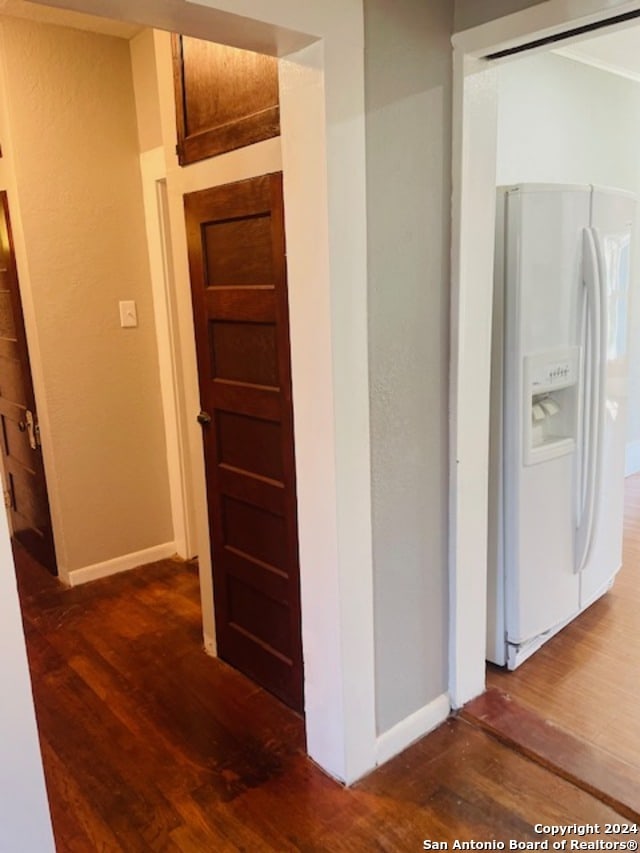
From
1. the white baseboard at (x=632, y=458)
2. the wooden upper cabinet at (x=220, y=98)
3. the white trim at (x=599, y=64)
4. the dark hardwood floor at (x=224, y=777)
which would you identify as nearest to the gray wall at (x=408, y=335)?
the dark hardwood floor at (x=224, y=777)

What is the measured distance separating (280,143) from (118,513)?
219cm

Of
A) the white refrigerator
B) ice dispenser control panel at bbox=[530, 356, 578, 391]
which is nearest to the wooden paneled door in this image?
the white refrigerator

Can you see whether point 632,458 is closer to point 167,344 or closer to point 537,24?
point 167,344

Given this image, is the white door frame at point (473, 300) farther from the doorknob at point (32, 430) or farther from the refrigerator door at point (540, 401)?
the doorknob at point (32, 430)

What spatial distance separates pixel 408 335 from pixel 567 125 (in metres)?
2.40

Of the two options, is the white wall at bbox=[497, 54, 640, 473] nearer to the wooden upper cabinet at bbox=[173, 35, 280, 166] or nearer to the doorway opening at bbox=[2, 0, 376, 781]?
the wooden upper cabinet at bbox=[173, 35, 280, 166]

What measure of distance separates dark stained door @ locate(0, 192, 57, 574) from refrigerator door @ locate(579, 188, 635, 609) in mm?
2525

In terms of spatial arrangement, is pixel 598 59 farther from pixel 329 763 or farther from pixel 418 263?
pixel 329 763

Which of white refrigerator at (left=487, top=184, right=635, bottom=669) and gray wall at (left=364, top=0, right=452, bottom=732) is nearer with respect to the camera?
gray wall at (left=364, top=0, right=452, bottom=732)

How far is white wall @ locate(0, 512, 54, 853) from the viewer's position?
115cm

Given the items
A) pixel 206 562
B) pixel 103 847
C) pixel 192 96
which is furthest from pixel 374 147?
pixel 103 847

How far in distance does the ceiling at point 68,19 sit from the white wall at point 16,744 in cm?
236

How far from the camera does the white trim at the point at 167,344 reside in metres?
3.11

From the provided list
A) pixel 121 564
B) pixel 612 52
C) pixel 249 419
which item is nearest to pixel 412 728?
pixel 249 419
